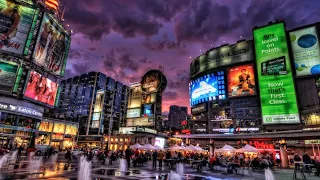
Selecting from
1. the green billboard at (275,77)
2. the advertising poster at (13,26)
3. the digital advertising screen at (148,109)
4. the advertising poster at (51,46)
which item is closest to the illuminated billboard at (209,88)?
the green billboard at (275,77)

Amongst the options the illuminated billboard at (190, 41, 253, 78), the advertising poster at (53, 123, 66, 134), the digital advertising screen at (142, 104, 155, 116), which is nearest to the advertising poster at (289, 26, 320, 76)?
the illuminated billboard at (190, 41, 253, 78)

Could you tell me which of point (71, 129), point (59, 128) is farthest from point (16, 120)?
point (71, 129)

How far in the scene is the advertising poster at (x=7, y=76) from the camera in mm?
38000

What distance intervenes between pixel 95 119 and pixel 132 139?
32.2 metres

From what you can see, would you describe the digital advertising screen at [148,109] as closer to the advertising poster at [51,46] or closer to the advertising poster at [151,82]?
the advertising poster at [151,82]

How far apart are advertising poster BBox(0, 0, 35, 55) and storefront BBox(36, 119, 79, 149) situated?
22783mm

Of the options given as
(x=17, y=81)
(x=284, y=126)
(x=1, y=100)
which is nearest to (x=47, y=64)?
(x=17, y=81)

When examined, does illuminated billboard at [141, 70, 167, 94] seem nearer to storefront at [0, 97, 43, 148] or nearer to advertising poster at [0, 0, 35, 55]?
storefront at [0, 97, 43, 148]

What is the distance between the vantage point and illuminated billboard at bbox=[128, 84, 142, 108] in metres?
65.2

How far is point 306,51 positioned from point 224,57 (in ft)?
91.2

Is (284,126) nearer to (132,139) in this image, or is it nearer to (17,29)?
(132,139)

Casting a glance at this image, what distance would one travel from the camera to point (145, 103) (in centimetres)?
6216

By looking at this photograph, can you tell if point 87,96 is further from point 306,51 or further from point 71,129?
point 306,51

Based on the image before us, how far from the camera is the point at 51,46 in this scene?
46.8 meters
